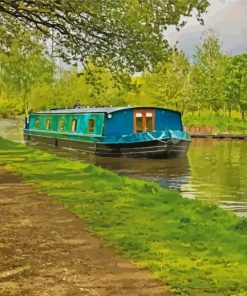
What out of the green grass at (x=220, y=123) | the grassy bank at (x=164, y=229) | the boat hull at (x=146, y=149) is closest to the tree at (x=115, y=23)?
the grassy bank at (x=164, y=229)

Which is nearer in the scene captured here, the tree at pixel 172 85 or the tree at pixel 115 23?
the tree at pixel 115 23

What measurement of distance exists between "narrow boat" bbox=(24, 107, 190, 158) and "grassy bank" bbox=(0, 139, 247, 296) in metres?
13.1

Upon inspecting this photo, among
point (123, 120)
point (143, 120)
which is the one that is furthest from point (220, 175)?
point (143, 120)

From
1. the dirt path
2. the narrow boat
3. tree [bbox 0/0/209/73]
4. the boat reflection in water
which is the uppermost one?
tree [bbox 0/0/209/73]

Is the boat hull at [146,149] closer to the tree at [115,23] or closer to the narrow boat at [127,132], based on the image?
the narrow boat at [127,132]

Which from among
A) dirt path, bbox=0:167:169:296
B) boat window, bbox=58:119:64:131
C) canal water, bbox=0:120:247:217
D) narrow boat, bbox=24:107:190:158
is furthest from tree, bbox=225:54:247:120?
dirt path, bbox=0:167:169:296

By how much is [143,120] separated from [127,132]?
47.7 inches

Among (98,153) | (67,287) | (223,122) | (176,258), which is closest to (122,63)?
(176,258)

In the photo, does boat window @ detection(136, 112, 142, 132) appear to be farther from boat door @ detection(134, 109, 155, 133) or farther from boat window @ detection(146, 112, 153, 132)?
boat window @ detection(146, 112, 153, 132)

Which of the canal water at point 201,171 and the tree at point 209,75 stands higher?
the tree at point 209,75

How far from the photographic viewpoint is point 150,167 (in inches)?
1013

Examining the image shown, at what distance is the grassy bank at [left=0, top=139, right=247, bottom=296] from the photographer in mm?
6367

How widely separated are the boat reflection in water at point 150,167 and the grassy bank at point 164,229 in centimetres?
569

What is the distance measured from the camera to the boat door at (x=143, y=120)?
3109 centimetres
